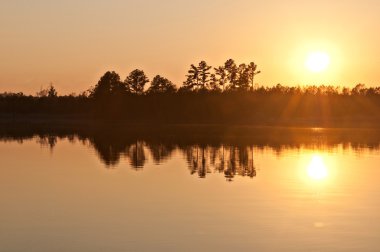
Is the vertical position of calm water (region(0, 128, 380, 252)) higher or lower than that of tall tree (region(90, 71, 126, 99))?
lower

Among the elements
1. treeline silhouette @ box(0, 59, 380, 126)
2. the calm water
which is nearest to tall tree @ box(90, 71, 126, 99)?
treeline silhouette @ box(0, 59, 380, 126)

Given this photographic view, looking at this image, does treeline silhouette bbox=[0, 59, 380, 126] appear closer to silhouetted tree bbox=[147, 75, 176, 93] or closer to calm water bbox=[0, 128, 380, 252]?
silhouetted tree bbox=[147, 75, 176, 93]

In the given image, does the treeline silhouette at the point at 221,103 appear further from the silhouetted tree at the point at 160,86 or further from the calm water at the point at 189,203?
the calm water at the point at 189,203

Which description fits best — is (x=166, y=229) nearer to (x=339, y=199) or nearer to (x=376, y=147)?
(x=339, y=199)

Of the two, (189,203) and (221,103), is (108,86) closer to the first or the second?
(221,103)

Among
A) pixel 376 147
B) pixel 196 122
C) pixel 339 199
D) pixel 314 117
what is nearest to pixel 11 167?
pixel 339 199

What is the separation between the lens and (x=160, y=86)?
134250 millimetres

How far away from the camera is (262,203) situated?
24266 millimetres

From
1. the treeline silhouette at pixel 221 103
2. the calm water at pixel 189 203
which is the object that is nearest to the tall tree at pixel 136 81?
the treeline silhouette at pixel 221 103

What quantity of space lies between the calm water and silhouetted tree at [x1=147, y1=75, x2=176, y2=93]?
87519mm

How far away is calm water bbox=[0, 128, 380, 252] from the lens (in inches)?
704

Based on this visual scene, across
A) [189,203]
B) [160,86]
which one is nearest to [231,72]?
[160,86]

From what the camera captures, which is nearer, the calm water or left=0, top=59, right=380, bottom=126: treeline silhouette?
the calm water

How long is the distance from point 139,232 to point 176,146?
35.4m
